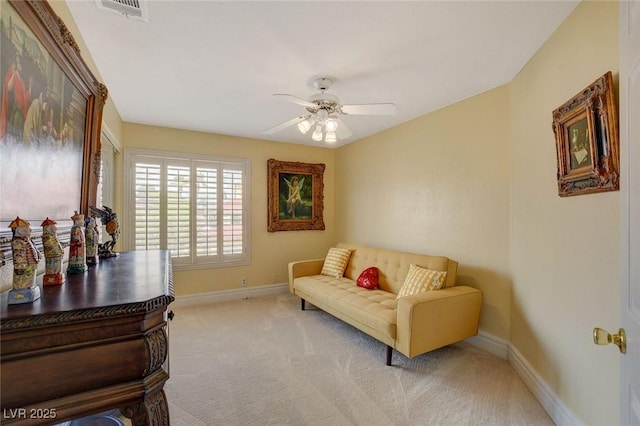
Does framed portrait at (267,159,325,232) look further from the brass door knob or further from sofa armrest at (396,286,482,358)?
the brass door knob

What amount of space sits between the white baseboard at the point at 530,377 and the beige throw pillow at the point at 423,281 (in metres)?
0.72

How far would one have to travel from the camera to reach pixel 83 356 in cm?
83

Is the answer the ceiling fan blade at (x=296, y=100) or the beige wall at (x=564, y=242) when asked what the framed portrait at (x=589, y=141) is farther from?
the ceiling fan blade at (x=296, y=100)

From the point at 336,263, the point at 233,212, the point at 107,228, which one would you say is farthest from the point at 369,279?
the point at 107,228

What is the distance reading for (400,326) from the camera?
245 cm

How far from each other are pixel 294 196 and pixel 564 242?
12.0 ft

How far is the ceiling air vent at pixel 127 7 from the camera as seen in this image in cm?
158

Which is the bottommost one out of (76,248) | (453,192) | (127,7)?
(76,248)

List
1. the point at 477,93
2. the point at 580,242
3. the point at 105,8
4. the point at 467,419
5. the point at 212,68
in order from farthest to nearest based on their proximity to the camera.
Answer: the point at 477,93
the point at 212,68
the point at 467,419
the point at 580,242
the point at 105,8

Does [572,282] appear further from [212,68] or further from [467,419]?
[212,68]

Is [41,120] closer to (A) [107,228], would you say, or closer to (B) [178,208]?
(A) [107,228]

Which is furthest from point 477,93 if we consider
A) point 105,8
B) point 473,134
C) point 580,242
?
point 105,8

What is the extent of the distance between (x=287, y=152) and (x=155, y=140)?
1.92 metres

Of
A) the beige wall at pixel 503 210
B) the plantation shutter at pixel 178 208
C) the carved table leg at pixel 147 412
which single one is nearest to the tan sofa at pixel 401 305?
the beige wall at pixel 503 210
